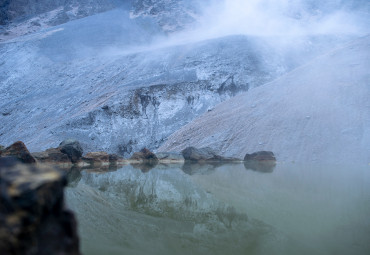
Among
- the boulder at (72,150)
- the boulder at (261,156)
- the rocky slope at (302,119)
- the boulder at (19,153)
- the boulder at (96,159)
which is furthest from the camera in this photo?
the rocky slope at (302,119)

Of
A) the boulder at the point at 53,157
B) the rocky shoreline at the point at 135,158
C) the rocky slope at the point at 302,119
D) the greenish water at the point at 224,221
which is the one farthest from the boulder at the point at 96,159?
the greenish water at the point at 224,221

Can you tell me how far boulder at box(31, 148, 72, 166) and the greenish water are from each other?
36.2 feet

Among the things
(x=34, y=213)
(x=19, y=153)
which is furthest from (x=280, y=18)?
(x=34, y=213)

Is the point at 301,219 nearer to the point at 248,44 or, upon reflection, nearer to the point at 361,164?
the point at 361,164

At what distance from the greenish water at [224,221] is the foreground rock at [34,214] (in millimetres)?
1872

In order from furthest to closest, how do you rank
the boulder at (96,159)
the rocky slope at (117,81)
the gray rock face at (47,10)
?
1. the gray rock face at (47,10)
2. the rocky slope at (117,81)
3. the boulder at (96,159)

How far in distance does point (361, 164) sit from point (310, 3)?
53251 mm

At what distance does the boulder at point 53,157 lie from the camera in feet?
61.3

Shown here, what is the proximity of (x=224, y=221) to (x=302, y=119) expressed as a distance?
22.5 meters

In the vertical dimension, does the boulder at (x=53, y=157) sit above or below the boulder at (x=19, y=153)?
below

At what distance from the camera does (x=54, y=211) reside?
2.15 meters

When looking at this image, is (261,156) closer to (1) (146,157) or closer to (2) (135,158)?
(1) (146,157)

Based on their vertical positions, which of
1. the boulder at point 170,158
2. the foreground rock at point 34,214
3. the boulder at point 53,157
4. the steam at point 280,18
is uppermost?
the steam at point 280,18

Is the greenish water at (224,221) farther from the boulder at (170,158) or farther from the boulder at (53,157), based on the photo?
the boulder at (170,158)
